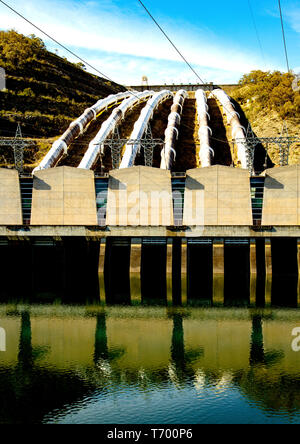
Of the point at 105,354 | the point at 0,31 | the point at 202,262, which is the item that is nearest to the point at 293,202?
the point at 202,262

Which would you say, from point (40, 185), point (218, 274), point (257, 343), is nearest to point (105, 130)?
point (40, 185)

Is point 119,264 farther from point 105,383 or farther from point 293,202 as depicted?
point 105,383

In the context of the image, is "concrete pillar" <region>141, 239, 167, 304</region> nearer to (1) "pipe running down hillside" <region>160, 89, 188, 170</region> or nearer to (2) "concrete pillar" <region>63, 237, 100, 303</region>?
(2) "concrete pillar" <region>63, 237, 100, 303</region>

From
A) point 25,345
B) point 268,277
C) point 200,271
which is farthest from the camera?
point 200,271

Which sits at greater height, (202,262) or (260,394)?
(202,262)

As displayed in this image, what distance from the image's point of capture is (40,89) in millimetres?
106625

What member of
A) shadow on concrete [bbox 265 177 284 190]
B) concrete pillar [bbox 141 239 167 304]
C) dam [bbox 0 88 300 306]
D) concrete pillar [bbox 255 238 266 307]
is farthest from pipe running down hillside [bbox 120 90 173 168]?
concrete pillar [bbox 255 238 266 307]

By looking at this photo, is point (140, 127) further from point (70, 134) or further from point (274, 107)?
point (274, 107)

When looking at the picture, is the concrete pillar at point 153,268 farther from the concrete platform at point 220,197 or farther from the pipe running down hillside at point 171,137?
the pipe running down hillside at point 171,137

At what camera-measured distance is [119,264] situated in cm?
5409

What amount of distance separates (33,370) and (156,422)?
8.06m

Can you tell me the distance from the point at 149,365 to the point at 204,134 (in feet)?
185

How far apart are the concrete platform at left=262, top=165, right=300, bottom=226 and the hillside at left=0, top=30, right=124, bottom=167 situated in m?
48.3
